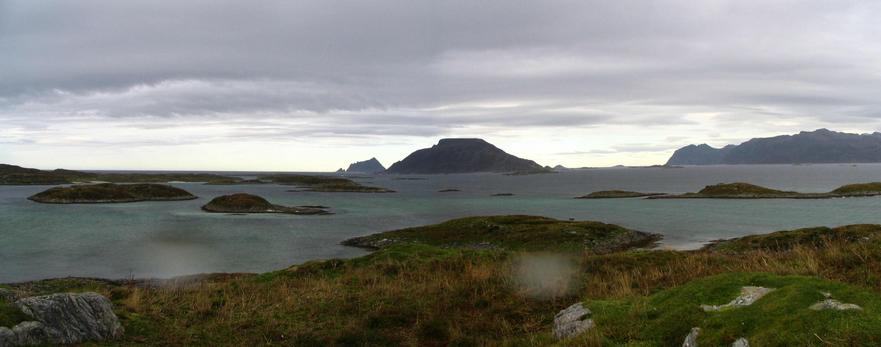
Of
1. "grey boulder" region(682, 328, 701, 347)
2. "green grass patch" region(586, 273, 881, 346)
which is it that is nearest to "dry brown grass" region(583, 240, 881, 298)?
"green grass patch" region(586, 273, 881, 346)

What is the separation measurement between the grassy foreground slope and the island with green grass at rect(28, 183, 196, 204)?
427 feet

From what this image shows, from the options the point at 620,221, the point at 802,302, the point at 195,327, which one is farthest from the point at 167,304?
the point at 620,221

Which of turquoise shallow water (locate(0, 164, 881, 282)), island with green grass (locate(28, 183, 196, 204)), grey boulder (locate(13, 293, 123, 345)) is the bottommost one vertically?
turquoise shallow water (locate(0, 164, 881, 282))

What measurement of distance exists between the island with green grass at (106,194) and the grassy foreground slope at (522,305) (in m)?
130

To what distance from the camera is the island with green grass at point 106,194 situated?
406 feet

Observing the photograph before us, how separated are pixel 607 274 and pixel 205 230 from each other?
67.5 metres

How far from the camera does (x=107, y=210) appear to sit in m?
102

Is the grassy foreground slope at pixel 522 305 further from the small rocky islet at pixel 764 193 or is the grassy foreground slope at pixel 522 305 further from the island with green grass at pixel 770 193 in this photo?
the island with green grass at pixel 770 193

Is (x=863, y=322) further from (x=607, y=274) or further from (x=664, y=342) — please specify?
(x=607, y=274)

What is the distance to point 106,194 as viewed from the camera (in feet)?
429

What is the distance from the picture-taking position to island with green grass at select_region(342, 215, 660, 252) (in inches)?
2179

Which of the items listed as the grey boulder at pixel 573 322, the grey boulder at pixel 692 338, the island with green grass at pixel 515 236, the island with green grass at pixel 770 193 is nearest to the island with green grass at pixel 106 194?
the island with green grass at pixel 515 236

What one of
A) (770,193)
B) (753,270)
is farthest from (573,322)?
Result: (770,193)

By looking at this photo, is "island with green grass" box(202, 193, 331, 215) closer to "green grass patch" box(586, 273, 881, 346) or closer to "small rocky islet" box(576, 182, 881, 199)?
"small rocky islet" box(576, 182, 881, 199)
